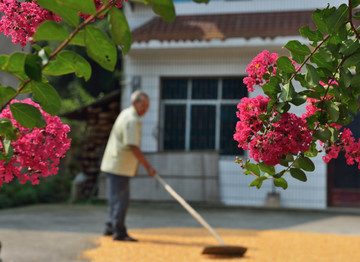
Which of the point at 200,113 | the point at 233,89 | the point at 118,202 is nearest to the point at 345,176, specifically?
the point at 233,89

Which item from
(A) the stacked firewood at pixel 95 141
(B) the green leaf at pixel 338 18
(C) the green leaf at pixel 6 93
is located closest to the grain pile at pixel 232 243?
(B) the green leaf at pixel 338 18

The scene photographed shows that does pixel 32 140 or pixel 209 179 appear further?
pixel 209 179

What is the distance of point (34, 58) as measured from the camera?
903mm

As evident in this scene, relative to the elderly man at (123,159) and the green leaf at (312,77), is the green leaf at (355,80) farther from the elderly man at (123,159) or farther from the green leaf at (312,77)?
the elderly man at (123,159)

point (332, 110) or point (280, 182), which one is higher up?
point (332, 110)

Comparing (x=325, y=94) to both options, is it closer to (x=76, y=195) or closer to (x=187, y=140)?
(x=187, y=140)

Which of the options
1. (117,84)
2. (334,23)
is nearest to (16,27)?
(334,23)

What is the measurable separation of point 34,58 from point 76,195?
9643 millimetres

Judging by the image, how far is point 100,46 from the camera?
955 millimetres

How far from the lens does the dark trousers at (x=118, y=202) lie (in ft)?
18.1

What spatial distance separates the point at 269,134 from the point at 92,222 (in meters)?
6.00

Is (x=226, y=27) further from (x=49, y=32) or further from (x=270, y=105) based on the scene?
(x=49, y=32)

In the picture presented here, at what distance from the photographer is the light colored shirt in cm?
568

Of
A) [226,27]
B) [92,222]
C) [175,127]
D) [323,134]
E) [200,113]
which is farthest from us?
[175,127]
